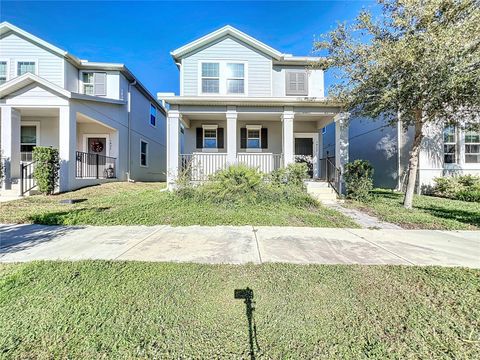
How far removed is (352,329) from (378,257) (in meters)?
2.02

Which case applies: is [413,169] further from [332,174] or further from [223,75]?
[223,75]

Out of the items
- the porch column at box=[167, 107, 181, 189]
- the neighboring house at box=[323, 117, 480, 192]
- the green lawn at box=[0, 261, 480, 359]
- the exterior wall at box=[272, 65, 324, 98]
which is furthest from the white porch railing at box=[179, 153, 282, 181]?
the green lawn at box=[0, 261, 480, 359]

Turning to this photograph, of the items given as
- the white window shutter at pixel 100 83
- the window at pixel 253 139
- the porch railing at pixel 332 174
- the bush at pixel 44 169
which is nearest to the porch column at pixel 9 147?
the bush at pixel 44 169

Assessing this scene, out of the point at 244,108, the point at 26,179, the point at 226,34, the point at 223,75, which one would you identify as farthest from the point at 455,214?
the point at 26,179

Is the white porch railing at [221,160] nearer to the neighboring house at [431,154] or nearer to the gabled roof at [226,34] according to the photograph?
the neighboring house at [431,154]

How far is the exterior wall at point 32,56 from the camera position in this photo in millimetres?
12141

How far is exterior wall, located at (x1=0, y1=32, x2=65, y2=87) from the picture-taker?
12141mm

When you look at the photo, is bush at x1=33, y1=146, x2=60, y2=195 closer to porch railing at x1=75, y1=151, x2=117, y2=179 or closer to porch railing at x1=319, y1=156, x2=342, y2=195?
porch railing at x1=75, y1=151, x2=117, y2=179

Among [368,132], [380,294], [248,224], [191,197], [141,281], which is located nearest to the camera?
[380,294]

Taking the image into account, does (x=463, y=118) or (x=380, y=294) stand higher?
(x=463, y=118)

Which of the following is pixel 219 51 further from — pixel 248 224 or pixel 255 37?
pixel 248 224

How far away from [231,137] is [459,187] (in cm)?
988

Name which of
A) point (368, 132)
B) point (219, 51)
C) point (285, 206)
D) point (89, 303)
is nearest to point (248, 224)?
point (285, 206)

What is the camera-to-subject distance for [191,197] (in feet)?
26.3
